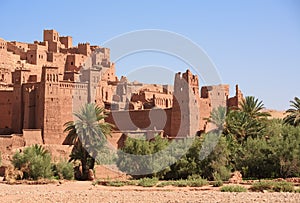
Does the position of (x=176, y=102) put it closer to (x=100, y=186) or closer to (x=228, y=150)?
(x=228, y=150)

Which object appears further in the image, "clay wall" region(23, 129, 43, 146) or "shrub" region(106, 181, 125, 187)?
"clay wall" region(23, 129, 43, 146)

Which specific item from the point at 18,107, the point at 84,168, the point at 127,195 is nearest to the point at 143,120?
the point at 18,107

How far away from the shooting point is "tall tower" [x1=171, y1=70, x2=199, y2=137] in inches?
1688

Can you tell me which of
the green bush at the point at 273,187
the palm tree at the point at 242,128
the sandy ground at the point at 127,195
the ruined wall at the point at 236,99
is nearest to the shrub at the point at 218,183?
the sandy ground at the point at 127,195

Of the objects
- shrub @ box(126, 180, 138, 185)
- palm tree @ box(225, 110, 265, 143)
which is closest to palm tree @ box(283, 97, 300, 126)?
palm tree @ box(225, 110, 265, 143)

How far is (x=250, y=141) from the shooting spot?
35.2 meters

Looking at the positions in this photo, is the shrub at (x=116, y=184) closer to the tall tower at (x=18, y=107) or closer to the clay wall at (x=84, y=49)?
the tall tower at (x=18, y=107)

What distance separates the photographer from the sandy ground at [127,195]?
2552cm

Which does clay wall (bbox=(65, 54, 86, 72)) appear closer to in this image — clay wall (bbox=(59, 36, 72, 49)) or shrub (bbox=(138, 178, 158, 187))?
clay wall (bbox=(59, 36, 72, 49))

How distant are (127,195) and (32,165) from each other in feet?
27.4

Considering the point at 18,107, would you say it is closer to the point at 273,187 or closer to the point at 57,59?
the point at 57,59

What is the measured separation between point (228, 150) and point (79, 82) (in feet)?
57.0

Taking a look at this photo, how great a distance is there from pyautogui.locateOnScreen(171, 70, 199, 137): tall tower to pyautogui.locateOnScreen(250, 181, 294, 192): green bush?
14.7 meters

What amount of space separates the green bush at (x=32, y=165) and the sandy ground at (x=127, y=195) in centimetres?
310
